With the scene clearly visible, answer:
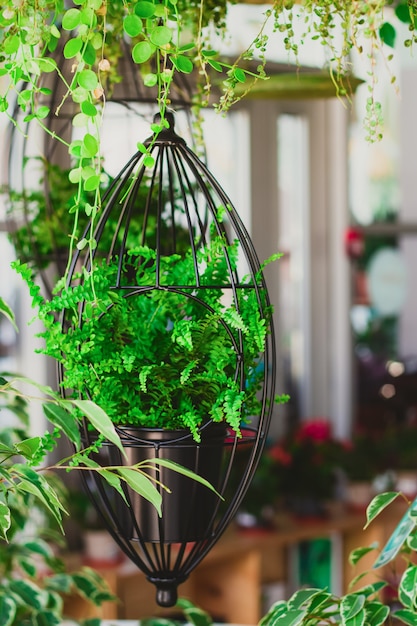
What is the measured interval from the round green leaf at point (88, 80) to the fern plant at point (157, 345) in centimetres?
18

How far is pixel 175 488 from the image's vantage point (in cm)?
96

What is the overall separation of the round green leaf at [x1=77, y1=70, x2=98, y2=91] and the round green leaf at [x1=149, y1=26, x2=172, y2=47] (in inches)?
2.6

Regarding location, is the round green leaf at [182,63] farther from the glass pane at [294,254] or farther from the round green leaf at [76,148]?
the glass pane at [294,254]

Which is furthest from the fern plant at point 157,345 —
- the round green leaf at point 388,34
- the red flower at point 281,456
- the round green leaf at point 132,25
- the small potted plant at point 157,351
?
the red flower at point 281,456

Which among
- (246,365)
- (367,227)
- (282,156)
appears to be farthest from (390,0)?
(367,227)

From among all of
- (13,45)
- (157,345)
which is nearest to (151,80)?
(13,45)

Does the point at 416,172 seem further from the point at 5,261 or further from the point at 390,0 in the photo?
the point at 390,0

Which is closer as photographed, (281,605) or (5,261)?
(281,605)

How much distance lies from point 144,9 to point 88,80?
86 millimetres

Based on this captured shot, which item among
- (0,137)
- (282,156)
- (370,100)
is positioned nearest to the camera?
(370,100)

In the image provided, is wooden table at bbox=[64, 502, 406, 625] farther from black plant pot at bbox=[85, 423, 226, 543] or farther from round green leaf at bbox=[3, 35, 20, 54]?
round green leaf at bbox=[3, 35, 20, 54]

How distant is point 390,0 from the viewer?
3.14 feet

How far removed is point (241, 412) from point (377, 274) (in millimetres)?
3271

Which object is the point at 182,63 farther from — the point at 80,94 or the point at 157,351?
the point at 157,351
